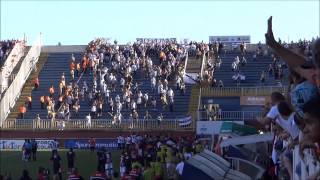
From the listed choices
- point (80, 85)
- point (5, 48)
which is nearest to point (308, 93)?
point (80, 85)

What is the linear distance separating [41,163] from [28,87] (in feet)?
53.7

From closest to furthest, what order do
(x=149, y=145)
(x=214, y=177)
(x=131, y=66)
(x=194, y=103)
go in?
1. (x=214, y=177)
2. (x=149, y=145)
3. (x=194, y=103)
4. (x=131, y=66)

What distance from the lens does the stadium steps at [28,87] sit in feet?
153

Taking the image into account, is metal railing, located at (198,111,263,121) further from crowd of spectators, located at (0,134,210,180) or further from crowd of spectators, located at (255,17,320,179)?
crowd of spectators, located at (255,17,320,179)

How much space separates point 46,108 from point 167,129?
8359mm

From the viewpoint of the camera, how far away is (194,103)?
4538cm

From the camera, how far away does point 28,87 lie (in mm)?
49750

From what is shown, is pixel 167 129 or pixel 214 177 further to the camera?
pixel 167 129

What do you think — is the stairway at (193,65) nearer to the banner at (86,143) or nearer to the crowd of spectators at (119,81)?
the crowd of spectators at (119,81)

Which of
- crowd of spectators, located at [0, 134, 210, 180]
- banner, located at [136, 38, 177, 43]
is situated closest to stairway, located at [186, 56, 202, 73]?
banner, located at [136, 38, 177, 43]

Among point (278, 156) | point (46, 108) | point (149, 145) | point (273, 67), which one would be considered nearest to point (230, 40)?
point (273, 67)

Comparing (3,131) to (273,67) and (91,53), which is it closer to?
(91,53)

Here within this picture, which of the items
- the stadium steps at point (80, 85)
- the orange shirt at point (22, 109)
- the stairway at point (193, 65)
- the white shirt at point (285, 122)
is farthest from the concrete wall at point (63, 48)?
the white shirt at point (285, 122)

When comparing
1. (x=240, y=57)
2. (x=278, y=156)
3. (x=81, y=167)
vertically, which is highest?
(x=240, y=57)
